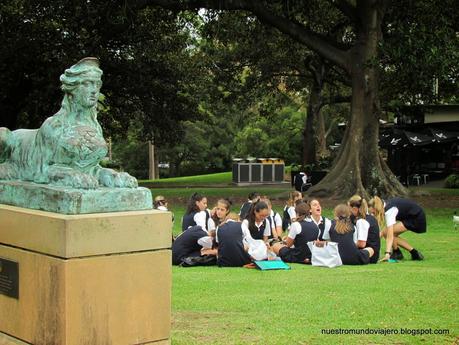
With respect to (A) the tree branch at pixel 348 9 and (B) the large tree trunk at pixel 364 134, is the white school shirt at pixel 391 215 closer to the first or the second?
(B) the large tree trunk at pixel 364 134

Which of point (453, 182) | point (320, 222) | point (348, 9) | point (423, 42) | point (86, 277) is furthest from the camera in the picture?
point (453, 182)

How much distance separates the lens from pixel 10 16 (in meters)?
27.7

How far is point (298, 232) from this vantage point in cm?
1159

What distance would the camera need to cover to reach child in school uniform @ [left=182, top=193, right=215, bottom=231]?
12.4 metres

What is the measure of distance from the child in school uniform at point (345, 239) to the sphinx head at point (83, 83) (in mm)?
6191

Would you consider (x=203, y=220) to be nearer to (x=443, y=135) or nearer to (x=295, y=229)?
(x=295, y=229)

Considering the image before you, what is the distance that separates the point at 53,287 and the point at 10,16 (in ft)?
79.5

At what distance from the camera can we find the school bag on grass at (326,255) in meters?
11.2

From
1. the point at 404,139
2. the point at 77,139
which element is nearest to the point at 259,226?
the point at 77,139

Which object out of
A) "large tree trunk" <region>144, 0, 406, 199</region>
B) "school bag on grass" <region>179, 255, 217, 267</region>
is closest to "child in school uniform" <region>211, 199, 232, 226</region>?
"school bag on grass" <region>179, 255, 217, 267</region>

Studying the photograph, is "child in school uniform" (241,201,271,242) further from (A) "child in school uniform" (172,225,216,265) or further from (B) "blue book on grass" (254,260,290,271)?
(B) "blue book on grass" (254,260,290,271)

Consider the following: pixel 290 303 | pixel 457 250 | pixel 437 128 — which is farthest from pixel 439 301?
pixel 437 128

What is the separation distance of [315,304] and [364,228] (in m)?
3.74

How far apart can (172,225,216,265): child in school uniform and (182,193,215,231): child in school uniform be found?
0.63 meters
